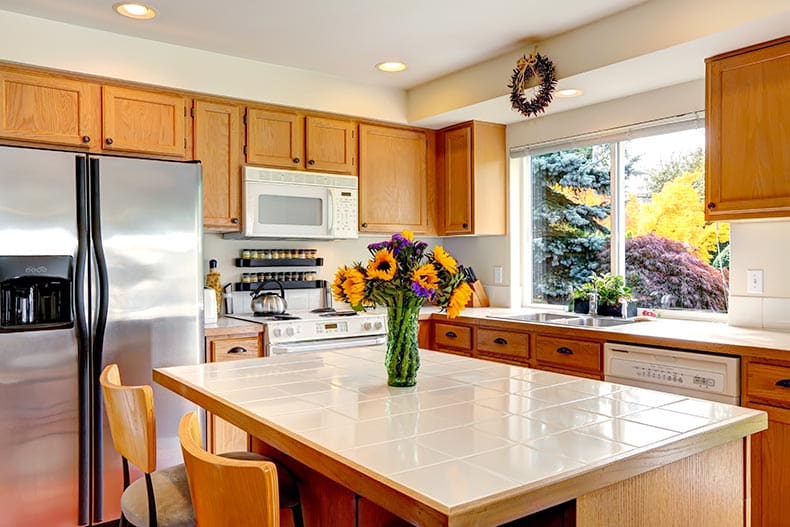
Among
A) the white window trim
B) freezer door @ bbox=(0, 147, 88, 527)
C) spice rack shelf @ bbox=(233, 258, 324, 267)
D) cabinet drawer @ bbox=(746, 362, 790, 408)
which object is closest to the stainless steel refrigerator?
freezer door @ bbox=(0, 147, 88, 527)

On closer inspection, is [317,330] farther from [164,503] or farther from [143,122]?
[164,503]

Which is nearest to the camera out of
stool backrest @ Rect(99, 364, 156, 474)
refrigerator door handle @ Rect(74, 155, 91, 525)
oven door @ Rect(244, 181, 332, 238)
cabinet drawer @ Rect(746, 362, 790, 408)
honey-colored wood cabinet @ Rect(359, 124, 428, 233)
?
A: stool backrest @ Rect(99, 364, 156, 474)

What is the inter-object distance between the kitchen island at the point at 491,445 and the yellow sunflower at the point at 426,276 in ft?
0.98

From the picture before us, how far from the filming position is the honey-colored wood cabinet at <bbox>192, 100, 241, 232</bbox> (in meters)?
3.41

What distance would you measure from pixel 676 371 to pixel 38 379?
9.04 ft

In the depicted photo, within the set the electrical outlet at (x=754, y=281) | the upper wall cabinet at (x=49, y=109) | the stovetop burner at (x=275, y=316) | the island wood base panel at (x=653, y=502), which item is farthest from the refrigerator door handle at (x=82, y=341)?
the electrical outlet at (x=754, y=281)

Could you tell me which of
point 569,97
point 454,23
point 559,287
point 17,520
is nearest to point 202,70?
point 454,23

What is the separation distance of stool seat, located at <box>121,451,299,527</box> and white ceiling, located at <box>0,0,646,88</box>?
6.59ft

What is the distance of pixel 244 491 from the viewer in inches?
38.9

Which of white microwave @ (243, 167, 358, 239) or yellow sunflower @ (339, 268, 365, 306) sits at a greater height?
white microwave @ (243, 167, 358, 239)

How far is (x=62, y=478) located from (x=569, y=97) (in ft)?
10.5

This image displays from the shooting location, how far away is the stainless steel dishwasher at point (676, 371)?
252cm

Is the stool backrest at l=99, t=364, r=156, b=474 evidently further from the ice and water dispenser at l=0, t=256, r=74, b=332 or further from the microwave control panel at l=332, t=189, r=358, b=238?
the microwave control panel at l=332, t=189, r=358, b=238

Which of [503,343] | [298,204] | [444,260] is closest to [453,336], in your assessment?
[503,343]
